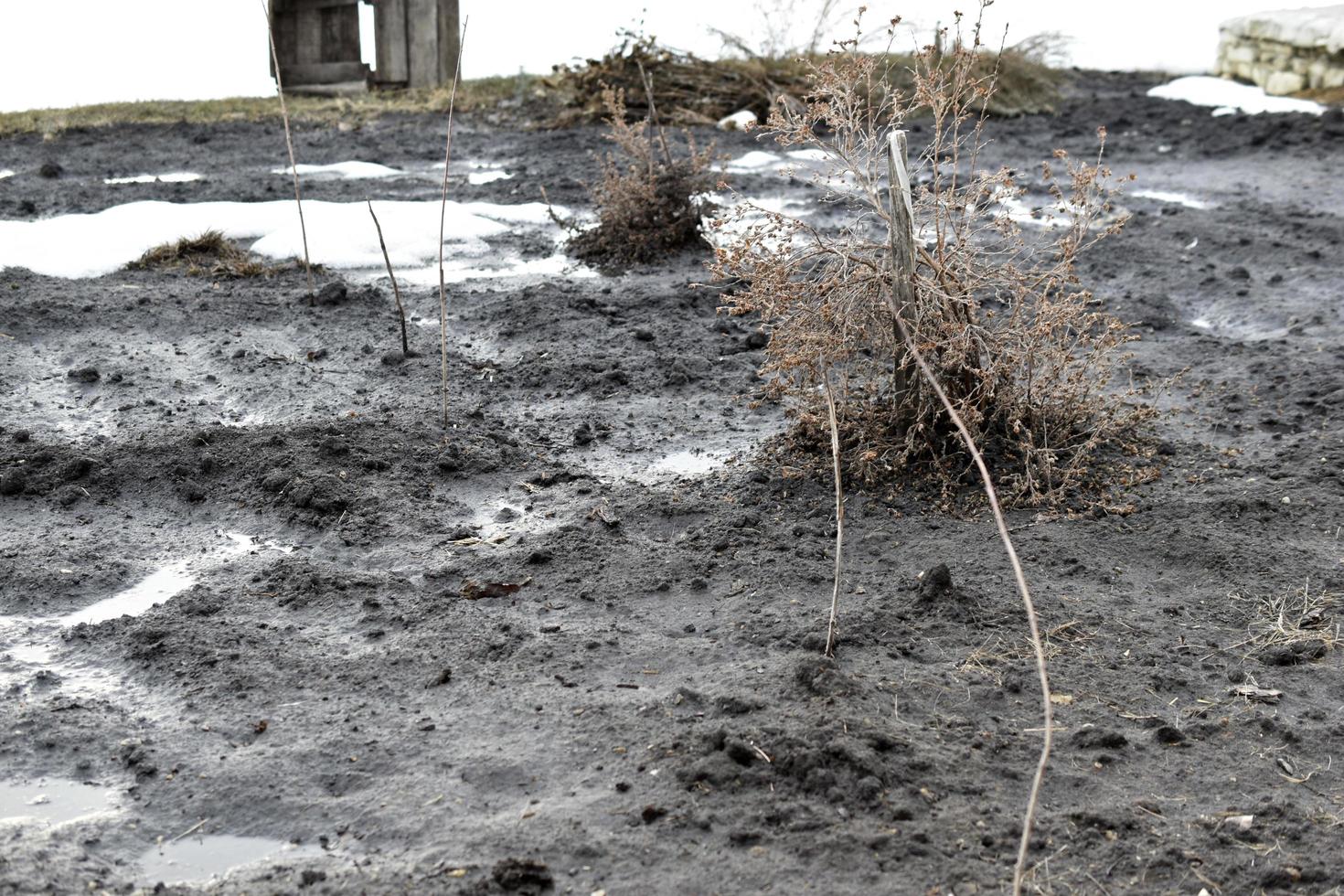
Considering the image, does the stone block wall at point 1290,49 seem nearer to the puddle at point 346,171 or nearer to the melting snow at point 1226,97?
the melting snow at point 1226,97

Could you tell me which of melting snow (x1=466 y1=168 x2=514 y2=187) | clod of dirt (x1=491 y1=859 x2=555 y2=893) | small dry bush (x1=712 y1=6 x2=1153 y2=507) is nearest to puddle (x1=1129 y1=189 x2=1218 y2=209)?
melting snow (x1=466 y1=168 x2=514 y2=187)

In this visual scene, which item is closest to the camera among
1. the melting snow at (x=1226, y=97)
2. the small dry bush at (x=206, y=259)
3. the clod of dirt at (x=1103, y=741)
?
the clod of dirt at (x=1103, y=741)

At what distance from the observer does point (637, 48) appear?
12.5m


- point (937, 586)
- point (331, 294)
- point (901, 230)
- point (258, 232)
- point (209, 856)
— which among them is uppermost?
point (901, 230)

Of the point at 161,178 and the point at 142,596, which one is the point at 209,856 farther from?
the point at 161,178

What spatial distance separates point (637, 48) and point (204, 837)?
10.8 meters

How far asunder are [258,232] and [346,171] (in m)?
2.28

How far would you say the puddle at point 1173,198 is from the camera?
935cm

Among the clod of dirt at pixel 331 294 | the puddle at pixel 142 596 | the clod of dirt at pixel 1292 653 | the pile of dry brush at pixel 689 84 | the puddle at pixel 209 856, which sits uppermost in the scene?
the pile of dry brush at pixel 689 84

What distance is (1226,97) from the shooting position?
14203 millimetres

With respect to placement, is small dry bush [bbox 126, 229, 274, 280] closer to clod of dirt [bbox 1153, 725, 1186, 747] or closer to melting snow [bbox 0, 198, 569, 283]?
melting snow [bbox 0, 198, 569, 283]

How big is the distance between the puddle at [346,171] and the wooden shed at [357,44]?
5.19 metres

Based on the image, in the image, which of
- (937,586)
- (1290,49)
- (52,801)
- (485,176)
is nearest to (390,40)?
(485,176)

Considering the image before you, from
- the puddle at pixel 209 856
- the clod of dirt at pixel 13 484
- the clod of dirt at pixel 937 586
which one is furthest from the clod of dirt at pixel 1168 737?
the clod of dirt at pixel 13 484
